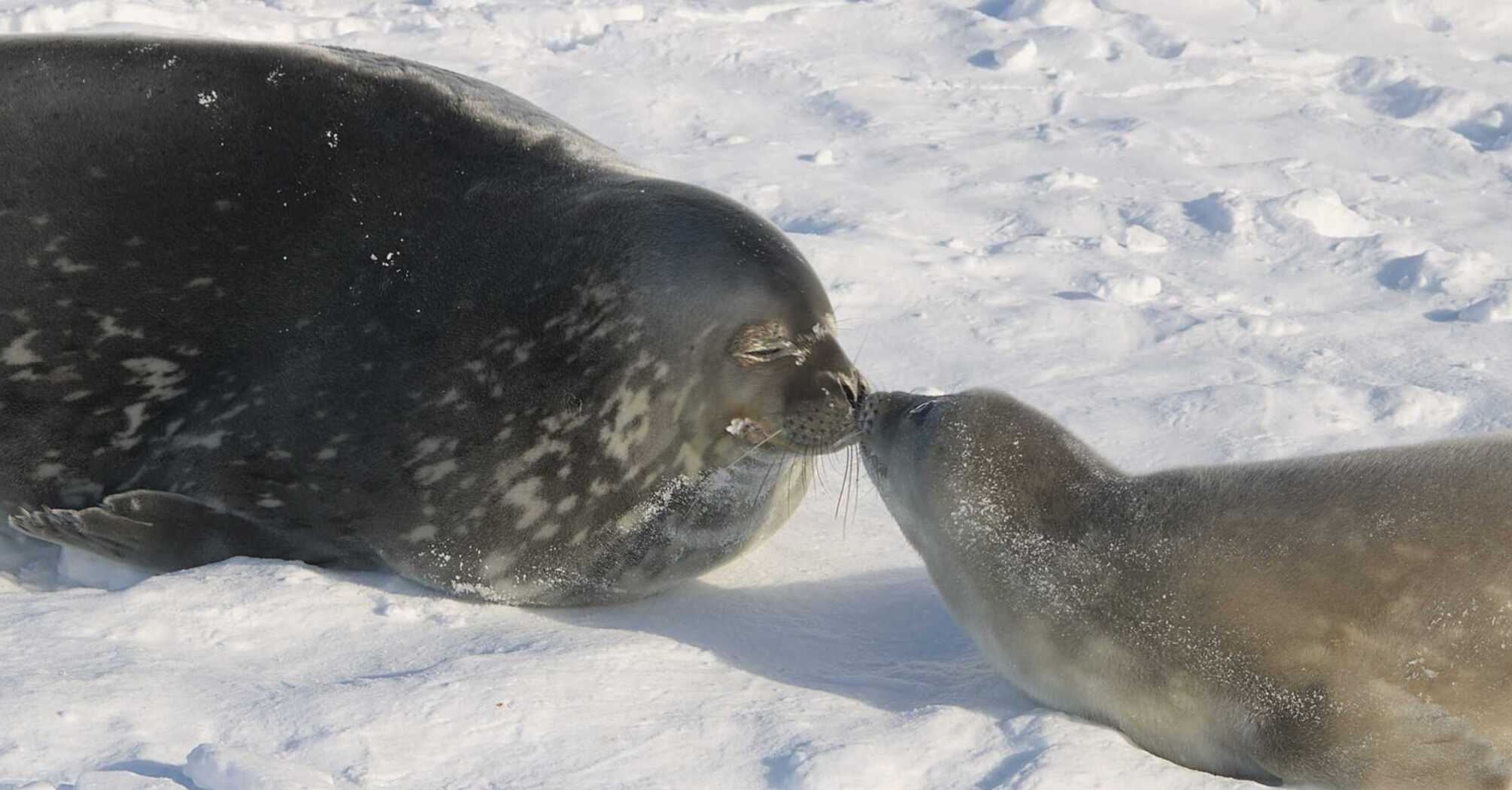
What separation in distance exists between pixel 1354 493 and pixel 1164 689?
469 mm

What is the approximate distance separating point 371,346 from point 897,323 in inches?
79.3

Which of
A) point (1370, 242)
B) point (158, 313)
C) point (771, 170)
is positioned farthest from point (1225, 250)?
point (158, 313)

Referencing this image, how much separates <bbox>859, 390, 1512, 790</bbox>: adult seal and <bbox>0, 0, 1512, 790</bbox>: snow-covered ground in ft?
0.47

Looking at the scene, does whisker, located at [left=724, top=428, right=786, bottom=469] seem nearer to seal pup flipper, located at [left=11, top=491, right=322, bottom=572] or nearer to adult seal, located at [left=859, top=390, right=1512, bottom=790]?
adult seal, located at [left=859, top=390, right=1512, bottom=790]

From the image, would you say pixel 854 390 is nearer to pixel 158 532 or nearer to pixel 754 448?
pixel 754 448

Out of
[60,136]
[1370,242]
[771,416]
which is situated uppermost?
[60,136]

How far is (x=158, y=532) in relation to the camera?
3412 mm

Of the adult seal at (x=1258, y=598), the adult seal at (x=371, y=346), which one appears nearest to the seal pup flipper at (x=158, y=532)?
the adult seal at (x=371, y=346)

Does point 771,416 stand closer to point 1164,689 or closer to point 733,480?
point 733,480

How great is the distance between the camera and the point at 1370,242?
5859 mm

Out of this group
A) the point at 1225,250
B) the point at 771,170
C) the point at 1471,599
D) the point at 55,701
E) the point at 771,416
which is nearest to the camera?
the point at 55,701

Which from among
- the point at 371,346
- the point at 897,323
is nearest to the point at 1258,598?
the point at 371,346

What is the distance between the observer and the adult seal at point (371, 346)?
346 cm

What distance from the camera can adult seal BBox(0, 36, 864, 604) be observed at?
11.4 ft
